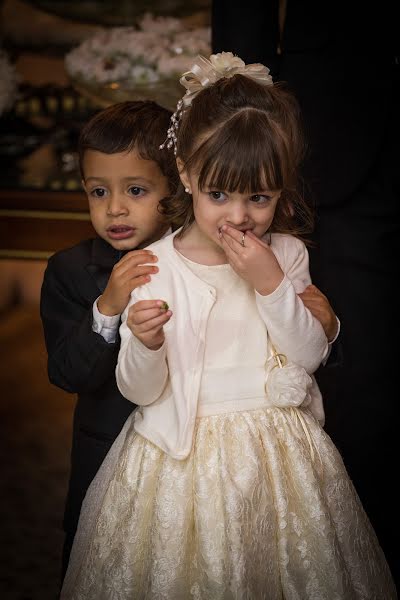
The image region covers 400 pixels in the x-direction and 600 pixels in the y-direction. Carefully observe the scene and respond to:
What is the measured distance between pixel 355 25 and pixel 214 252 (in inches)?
40.0

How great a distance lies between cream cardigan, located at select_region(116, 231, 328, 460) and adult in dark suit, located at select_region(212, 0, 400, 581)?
889mm

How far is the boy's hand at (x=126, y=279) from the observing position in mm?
1517

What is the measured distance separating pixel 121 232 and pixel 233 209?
1.10 feet

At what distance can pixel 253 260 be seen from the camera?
1.45m

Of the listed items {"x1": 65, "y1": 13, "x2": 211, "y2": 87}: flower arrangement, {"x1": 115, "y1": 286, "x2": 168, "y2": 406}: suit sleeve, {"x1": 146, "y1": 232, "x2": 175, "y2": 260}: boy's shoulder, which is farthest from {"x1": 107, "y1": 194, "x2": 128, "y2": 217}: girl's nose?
{"x1": 65, "y1": 13, "x2": 211, "y2": 87}: flower arrangement

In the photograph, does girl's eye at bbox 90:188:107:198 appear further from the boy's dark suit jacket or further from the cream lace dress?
the cream lace dress

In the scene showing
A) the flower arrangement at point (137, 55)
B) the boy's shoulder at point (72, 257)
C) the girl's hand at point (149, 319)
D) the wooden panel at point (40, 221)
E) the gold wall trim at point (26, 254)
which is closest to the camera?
the girl's hand at point (149, 319)

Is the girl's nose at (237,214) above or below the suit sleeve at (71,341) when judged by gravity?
above

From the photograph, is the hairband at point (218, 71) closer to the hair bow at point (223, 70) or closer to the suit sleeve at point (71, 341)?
the hair bow at point (223, 70)

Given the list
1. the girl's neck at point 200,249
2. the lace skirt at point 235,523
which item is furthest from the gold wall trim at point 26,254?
the lace skirt at point 235,523

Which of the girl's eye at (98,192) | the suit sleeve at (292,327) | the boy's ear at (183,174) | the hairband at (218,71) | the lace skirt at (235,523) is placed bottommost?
the lace skirt at (235,523)

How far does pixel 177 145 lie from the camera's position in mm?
1572

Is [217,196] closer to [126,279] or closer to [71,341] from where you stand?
[126,279]

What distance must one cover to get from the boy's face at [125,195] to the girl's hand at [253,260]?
0.29m
